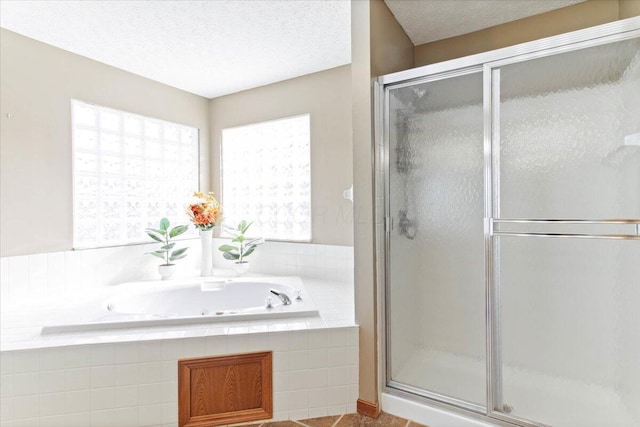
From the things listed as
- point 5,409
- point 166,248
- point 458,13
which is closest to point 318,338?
point 5,409

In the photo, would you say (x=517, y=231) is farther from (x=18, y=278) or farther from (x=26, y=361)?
(x=18, y=278)

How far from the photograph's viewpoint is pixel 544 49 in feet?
4.99

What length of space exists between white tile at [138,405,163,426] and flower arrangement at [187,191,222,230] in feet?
5.26

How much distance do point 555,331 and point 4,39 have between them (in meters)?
3.70

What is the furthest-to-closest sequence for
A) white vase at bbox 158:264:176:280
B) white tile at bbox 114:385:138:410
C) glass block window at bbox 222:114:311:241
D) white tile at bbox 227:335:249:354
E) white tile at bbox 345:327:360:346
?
1. glass block window at bbox 222:114:311:241
2. white vase at bbox 158:264:176:280
3. white tile at bbox 345:327:360:346
4. white tile at bbox 227:335:249:354
5. white tile at bbox 114:385:138:410

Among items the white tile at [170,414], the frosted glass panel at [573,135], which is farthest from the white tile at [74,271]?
the frosted glass panel at [573,135]

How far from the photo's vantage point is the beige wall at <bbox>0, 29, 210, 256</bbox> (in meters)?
2.19

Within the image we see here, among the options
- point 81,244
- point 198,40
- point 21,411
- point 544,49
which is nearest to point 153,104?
point 198,40

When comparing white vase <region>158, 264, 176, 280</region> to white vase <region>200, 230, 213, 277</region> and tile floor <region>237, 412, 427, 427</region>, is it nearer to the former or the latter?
white vase <region>200, 230, 213, 277</region>

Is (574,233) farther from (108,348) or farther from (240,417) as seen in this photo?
(108,348)

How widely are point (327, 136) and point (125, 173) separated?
5.89ft

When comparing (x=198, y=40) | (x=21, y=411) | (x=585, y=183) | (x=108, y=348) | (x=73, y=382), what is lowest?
(x=21, y=411)

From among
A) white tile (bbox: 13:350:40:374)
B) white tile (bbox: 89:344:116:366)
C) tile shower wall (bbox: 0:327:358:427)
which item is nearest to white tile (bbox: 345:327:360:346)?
tile shower wall (bbox: 0:327:358:427)

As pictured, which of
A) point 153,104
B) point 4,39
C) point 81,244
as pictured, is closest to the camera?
point 4,39
